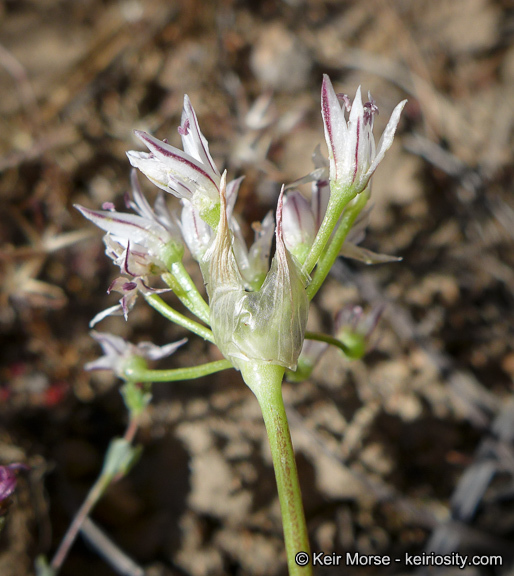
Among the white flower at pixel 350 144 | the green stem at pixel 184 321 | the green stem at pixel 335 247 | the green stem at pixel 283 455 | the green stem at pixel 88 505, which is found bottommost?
the green stem at pixel 88 505

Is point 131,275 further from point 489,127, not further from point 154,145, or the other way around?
point 489,127

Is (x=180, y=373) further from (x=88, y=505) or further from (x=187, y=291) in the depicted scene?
(x=88, y=505)

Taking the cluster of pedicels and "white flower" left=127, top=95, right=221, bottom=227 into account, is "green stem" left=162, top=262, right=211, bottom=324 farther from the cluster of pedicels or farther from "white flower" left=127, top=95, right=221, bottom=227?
"white flower" left=127, top=95, right=221, bottom=227

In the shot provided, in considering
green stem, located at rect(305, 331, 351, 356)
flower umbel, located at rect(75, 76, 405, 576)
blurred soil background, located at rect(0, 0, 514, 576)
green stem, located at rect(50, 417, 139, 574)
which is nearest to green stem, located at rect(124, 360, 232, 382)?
flower umbel, located at rect(75, 76, 405, 576)

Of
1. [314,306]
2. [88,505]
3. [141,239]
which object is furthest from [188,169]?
[314,306]

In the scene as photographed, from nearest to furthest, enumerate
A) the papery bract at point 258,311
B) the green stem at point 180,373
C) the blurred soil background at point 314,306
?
the papery bract at point 258,311
the green stem at point 180,373
the blurred soil background at point 314,306

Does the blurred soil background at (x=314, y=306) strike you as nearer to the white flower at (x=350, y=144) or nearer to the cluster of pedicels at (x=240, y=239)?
the cluster of pedicels at (x=240, y=239)

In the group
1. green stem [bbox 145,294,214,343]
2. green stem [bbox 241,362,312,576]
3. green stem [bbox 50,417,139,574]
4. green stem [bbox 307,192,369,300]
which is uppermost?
green stem [bbox 307,192,369,300]

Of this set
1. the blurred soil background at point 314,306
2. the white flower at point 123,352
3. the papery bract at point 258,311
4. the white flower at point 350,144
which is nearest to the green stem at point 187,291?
the papery bract at point 258,311
